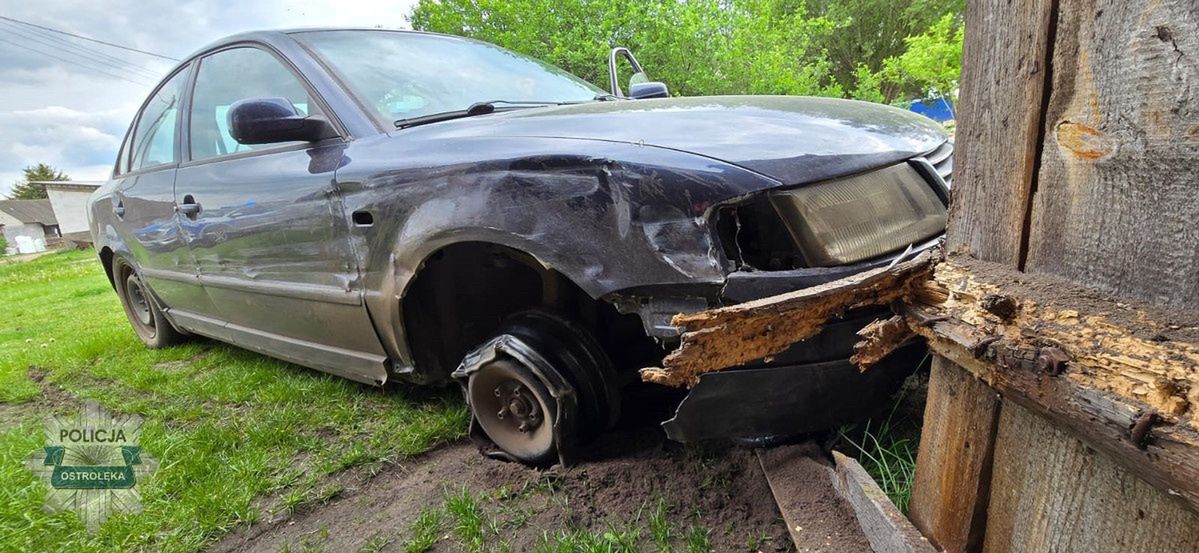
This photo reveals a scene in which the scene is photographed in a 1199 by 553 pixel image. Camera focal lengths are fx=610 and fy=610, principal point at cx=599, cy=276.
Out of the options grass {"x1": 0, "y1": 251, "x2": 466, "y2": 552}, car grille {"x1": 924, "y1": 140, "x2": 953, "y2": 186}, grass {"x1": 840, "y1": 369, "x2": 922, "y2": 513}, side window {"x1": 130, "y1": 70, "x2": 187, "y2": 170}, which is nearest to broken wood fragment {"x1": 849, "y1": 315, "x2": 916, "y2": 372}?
grass {"x1": 840, "y1": 369, "x2": 922, "y2": 513}

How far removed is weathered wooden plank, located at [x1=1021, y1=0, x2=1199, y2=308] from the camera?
81 cm

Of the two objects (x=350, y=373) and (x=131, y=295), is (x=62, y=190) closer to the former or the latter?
(x=131, y=295)

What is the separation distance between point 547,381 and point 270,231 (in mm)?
1481

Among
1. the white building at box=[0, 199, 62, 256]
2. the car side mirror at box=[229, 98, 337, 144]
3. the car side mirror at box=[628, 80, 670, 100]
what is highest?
the car side mirror at box=[628, 80, 670, 100]

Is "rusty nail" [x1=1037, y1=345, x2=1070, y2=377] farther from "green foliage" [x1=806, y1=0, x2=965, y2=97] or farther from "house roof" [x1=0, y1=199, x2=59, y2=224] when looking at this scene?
"house roof" [x1=0, y1=199, x2=59, y2=224]

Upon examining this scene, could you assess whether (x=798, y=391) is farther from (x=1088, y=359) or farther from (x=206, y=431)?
(x=206, y=431)

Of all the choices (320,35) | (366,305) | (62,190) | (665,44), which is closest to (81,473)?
(366,305)

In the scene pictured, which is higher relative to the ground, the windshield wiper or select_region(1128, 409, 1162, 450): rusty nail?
the windshield wiper

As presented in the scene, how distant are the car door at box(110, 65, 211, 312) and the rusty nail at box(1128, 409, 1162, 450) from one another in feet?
12.2

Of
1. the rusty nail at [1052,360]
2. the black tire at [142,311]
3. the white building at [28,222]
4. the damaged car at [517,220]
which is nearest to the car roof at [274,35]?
the damaged car at [517,220]

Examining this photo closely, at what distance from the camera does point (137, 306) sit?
4.61 meters

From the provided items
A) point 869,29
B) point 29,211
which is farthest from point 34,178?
point 869,29

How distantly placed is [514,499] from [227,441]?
4.88ft

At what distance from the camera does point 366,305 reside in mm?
2295
